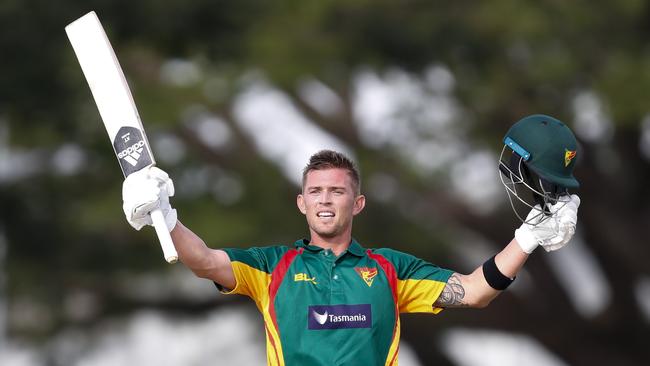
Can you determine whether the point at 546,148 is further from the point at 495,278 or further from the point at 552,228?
the point at 495,278

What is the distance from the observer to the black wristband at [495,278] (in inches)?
212

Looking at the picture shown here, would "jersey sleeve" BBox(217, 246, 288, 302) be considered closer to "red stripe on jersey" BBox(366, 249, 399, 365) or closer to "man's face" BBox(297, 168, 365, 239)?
"man's face" BBox(297, 168, 365, 239)

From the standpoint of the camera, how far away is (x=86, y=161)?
15.5 metres

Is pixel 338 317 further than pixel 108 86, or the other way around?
pixel 108 86

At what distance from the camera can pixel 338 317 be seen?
530 cm

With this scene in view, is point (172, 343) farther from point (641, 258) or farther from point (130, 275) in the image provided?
point (641, 258)

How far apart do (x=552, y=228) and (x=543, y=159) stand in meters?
0.27

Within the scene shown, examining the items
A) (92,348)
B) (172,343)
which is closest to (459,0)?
(92,348)

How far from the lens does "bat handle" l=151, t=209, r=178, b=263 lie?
16.3ft

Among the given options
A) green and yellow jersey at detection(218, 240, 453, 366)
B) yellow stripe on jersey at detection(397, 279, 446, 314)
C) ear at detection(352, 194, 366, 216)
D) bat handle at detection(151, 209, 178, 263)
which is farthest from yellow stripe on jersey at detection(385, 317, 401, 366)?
bat handle at detection(151, 209, 178, 263)

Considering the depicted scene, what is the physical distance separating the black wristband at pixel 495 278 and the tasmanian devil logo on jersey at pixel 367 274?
1.45 feet

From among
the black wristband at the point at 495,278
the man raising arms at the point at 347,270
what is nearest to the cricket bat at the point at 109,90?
the man raising arms at the point at 347,270

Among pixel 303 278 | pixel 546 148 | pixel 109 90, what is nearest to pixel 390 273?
pixel 303 278

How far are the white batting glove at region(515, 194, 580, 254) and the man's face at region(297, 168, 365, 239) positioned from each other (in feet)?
2.21
